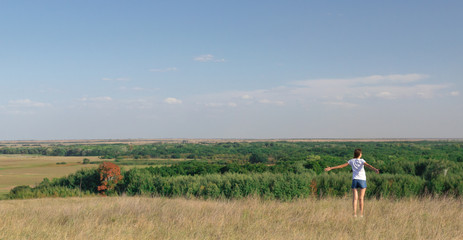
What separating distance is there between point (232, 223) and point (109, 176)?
1742 inches

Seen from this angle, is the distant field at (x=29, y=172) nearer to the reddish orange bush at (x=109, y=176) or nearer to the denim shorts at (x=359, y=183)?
the reddish orange bush at (x=109, y=176)

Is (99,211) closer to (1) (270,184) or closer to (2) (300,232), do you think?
(2) (300,232)

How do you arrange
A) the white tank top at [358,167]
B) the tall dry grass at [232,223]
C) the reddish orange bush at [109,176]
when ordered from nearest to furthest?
the tall dry grass at [232,223] → the white tank top at [358,167] → the reddish orange bush at [109,176]

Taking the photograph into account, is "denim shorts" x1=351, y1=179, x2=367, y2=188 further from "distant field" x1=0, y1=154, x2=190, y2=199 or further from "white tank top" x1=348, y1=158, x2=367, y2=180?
"distant field" x1=0, y1=154, x2=190, y2=199

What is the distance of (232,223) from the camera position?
8805 mm

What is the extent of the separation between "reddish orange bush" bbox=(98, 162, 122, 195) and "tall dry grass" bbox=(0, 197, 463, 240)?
4042 cm

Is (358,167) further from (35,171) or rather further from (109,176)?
(35,171)

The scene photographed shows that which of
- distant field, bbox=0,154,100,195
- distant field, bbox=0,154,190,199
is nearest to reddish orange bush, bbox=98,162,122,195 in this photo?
distant field, bbox=0,154,190,199

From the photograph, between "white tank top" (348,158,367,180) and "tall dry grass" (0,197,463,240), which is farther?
"white tank top" (348,158,367,180)

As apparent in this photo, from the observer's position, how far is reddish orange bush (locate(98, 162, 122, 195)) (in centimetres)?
4978

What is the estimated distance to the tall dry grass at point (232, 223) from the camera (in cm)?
768

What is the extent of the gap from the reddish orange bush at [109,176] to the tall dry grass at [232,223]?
4042cm

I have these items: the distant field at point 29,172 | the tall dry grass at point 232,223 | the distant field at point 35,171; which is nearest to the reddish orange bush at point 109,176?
the distant field at point 35,171

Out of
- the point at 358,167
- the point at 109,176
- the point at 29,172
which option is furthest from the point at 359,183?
the point at 29,172
